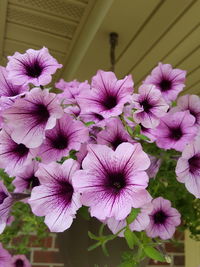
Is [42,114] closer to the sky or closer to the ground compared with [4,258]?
closer to the sky

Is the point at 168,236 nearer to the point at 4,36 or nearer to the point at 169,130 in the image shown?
the point at 169,130

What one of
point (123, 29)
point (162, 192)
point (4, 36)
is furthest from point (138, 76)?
point (162, 192)

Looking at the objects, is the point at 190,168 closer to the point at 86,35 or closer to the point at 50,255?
the point at 50,255

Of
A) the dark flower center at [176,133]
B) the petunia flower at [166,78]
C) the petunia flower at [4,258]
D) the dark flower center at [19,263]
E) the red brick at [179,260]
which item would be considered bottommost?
the red brick at [179,260]

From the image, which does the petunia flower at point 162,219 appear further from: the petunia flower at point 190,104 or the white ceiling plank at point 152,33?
the white ceiling plank at point 152,33

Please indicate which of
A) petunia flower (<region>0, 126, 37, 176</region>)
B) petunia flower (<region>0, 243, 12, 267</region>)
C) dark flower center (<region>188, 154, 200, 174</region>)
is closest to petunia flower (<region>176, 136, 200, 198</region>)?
dark flower center (<region>188, 154, 200, 174</region>)

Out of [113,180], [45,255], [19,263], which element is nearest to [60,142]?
[113,180]

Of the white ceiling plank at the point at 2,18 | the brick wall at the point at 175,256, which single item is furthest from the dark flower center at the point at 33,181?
the white ceiling plank at the point at 2,18
